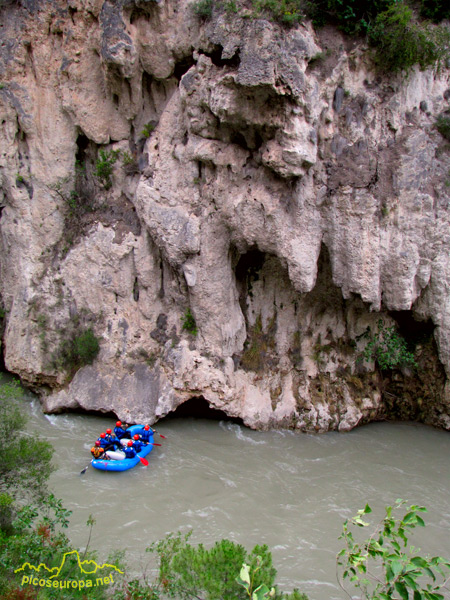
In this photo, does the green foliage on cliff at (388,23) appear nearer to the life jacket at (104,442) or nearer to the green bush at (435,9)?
the green bush at (435,9)

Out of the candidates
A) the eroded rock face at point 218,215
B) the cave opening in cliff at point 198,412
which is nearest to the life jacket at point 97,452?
the eroded rock face at point 218,215

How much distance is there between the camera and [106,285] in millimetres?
10289

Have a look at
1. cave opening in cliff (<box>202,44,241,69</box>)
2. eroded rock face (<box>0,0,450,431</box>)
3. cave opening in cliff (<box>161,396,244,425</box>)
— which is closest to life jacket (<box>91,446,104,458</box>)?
eroded rock face (<box>0,0,450,431</box>)

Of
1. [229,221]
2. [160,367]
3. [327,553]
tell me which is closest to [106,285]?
[160,367]

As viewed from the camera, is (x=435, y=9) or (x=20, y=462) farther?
(x=435, y=9)

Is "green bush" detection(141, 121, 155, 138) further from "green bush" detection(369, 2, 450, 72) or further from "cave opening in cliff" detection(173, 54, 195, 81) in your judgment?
"green bush" detection(369, 2, 450, 72)

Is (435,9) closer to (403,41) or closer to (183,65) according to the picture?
(403,41)

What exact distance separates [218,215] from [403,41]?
5.13 metres

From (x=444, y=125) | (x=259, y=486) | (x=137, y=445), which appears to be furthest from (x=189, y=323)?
(x=444, y=125)

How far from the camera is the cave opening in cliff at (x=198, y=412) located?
33.4 feet

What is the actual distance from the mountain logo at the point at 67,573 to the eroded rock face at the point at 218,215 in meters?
4.71

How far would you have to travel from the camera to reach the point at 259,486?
7.89m

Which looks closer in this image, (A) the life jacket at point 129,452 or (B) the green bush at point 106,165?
(A) the life jacket at point 129,452

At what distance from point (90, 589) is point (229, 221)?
7051 mm
